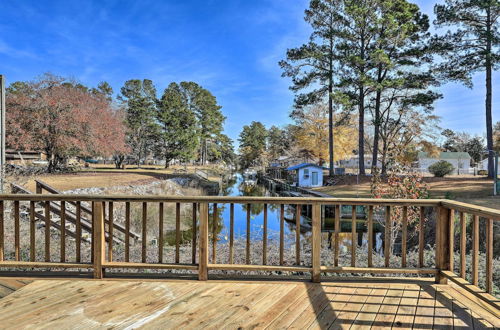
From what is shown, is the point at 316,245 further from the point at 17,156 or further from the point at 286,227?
the point at 17,156

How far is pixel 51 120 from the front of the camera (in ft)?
49.0

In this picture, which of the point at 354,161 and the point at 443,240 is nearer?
the point at 443,240

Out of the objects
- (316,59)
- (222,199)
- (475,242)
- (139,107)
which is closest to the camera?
(475,242)

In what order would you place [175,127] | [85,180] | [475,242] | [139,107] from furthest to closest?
1. [139,107]
2. [175,127]
3. [85,180]
4. [475,242]

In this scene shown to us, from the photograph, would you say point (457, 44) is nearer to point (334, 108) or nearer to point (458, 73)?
point (458, 73)

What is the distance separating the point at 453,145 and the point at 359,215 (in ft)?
129

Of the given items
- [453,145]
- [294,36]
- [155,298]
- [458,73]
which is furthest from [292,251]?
[453,145]

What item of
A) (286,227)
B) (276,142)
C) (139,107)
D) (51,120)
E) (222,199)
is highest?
(139,107)

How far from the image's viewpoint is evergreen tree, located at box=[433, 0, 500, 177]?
44.4ft

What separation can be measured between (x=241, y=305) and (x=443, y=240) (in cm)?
205

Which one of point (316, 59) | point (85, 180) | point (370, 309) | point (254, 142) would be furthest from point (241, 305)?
point (254, 142)

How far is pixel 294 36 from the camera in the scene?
18.8 metres

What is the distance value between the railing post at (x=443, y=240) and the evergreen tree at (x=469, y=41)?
14900 mm

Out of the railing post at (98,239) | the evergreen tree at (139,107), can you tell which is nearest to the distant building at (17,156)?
the railing post at (98,239)
